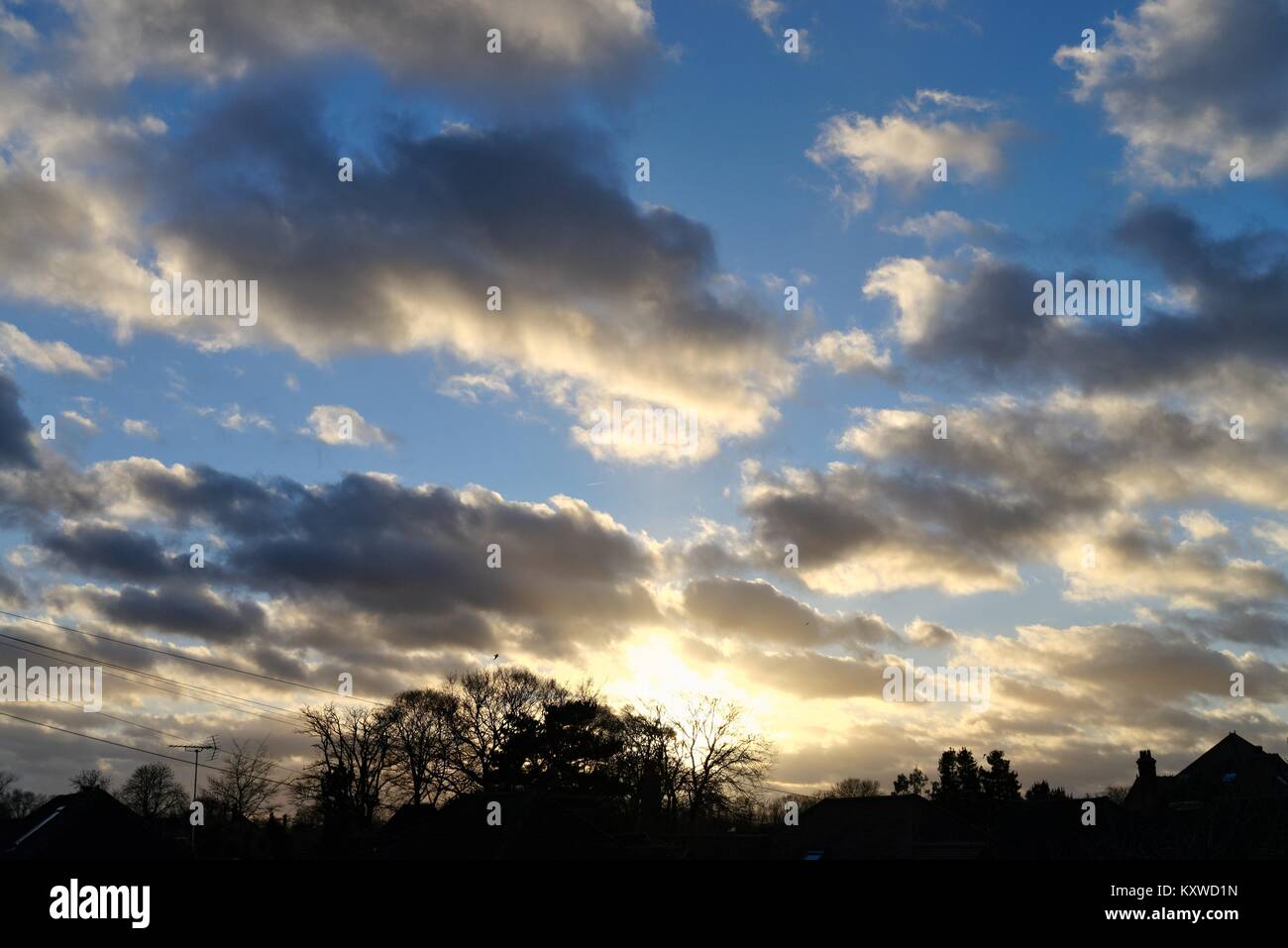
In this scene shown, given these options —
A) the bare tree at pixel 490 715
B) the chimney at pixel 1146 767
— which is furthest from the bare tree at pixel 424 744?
the chimney at pixel 1146 767

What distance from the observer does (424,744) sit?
88.4 metres

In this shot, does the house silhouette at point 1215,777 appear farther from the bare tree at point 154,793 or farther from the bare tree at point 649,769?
the bare tree at point 154,793

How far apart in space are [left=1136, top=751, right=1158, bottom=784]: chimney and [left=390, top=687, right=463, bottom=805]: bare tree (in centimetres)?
5465

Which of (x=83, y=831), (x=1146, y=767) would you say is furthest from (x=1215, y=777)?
(x=83, y=831)

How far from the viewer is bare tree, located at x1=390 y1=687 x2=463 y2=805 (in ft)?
287

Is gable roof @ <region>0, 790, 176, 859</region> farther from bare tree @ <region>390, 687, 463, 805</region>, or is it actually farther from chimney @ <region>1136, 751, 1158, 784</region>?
chimney @ <region>1136, 751, 1158, 784</region>

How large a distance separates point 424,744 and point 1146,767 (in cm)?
5834

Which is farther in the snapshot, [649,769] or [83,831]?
[649,769]

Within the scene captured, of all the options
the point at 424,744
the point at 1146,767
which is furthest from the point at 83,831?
the point at 1146,767

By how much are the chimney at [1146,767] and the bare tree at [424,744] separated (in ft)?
179

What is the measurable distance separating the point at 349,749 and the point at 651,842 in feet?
103

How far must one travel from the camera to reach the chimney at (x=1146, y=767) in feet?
241

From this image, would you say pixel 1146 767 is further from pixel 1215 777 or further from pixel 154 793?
pixel 154 793

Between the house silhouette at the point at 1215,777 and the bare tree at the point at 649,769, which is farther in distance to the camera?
the bare tree at the point at 649,769
